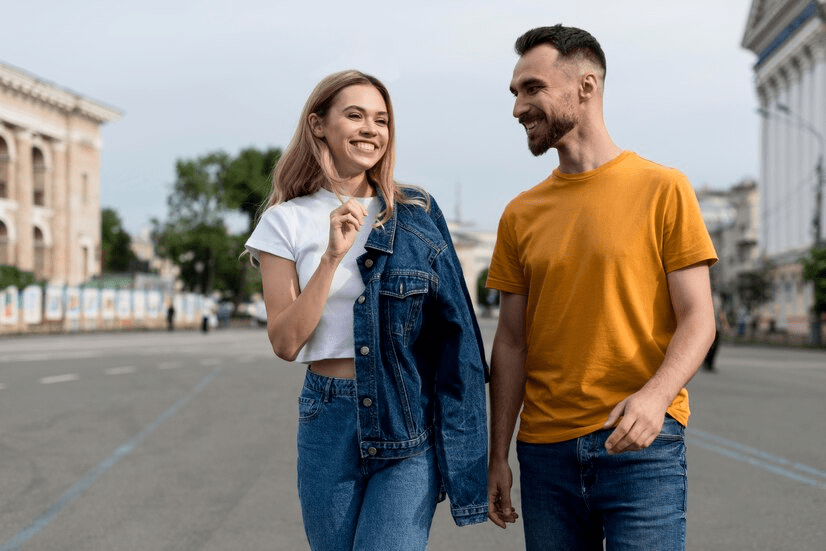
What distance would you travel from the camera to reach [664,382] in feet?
7.84

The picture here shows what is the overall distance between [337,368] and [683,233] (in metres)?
0.97

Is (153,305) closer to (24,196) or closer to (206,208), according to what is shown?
(24,196)

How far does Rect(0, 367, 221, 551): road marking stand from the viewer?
5695mm

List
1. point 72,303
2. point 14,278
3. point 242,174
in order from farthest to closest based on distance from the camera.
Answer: point 242,174, point 72,303, point 14,278

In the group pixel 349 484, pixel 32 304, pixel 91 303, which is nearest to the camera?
pixel 349 484

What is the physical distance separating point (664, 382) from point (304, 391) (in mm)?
999

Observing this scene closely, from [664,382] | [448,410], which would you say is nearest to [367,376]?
[448,410]

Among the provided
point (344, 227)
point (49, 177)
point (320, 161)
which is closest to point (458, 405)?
point (344, 227)

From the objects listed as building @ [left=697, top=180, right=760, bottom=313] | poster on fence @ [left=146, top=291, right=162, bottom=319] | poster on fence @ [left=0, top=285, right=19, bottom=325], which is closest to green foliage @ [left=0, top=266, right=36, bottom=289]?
poster on fence @ [left=0, top=285, right=19, bottom=325]

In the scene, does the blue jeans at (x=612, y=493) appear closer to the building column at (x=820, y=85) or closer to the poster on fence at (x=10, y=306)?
the poster on fence at (x=10, y=306)

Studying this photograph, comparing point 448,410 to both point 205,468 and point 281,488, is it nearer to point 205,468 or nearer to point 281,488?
point 281,488

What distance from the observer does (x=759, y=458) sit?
864 centimetres

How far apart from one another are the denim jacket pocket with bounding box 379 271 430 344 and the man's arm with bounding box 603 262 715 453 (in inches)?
22.8

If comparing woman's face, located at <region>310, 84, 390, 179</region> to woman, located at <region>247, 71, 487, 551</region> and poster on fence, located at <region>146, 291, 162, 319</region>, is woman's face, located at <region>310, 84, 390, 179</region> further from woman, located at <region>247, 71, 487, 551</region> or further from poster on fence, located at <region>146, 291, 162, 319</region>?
poster on fence, located at <region>146, 291, 162, 319</region>
